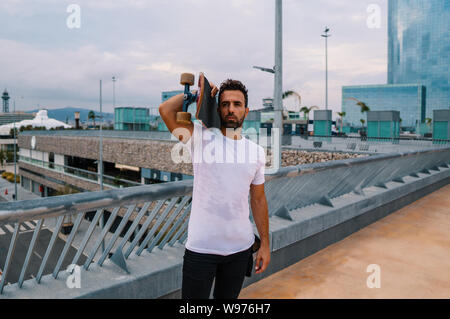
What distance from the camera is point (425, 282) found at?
13.2 feet

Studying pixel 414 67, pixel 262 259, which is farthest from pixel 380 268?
pixel 414 67

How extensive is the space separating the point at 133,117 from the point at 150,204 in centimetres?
5387

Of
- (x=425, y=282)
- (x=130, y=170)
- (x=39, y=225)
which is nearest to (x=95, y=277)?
(x=39, y=225)

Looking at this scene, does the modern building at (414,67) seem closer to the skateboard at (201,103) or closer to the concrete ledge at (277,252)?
the concrete ledge at (277,252)

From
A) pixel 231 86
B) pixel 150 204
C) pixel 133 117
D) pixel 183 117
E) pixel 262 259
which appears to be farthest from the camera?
pixel 133 117

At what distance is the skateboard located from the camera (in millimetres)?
1904

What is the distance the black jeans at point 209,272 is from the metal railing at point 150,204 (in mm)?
847

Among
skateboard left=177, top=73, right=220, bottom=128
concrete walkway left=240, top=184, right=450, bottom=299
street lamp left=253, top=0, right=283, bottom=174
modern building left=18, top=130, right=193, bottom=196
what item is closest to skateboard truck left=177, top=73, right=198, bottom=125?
skateboard left=177, top=73, right=220, bottom=128

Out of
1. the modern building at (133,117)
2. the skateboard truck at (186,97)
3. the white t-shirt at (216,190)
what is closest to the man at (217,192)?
the white t-shirt at (216,190)

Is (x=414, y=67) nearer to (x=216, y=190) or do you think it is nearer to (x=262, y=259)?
(x=262, y=259)

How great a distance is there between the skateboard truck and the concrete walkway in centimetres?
240

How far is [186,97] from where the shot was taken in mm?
1983
